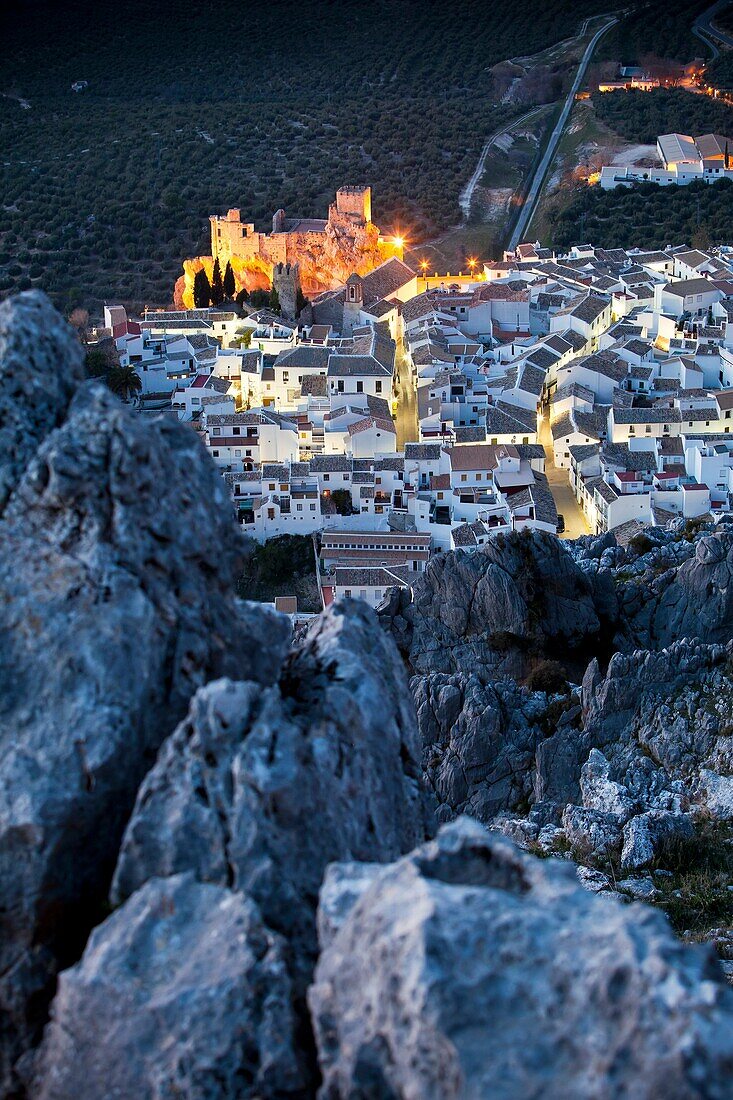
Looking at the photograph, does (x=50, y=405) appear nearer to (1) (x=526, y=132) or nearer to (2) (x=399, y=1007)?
(2) (x=399, y=1007)

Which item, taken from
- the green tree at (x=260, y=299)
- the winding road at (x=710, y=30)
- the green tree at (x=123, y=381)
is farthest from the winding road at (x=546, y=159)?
the green tree at (x=123, y=381)

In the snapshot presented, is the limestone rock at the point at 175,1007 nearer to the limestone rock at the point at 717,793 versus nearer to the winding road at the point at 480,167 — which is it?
the limestone rock at the point at 717,793

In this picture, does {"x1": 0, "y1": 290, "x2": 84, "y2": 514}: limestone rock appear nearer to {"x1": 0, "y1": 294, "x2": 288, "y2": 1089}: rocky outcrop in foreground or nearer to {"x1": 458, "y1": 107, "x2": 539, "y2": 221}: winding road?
{"x1": 0, "y1": 294, "x2": 288, "y2": 1089}: rocky outcrop in foreground

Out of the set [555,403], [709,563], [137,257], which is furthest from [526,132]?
[709,563]

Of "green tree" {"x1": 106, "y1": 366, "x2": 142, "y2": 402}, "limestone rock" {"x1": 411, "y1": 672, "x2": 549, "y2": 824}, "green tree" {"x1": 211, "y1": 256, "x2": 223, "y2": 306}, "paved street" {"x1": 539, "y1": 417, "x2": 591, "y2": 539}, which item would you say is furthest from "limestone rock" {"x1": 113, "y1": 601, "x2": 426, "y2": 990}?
"green tree" {"x1": 211, "y1": 256, "x2": 223, "y2": 306}

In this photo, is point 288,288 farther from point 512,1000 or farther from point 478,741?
point 512,1000

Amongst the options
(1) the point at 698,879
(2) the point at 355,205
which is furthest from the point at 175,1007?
(2) the point at 355,205

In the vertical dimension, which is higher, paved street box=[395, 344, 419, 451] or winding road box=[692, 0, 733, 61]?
winding road box=[692, 0, 733, 61]
